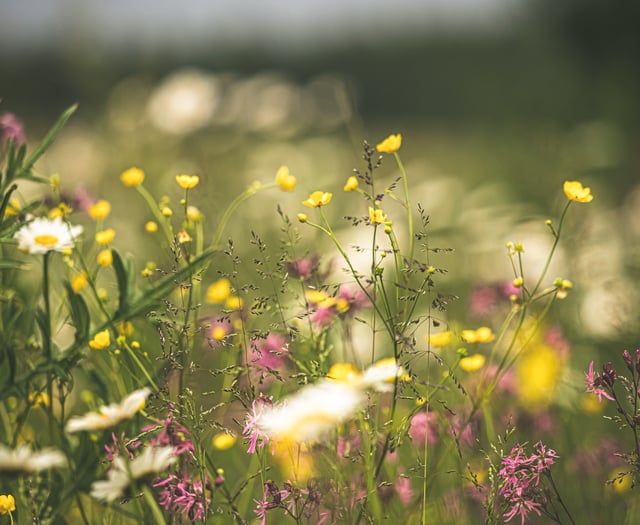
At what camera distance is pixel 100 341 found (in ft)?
2.04

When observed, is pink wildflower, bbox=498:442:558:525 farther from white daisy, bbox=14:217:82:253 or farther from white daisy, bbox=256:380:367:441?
white daisy, bbox=14:217:82:253

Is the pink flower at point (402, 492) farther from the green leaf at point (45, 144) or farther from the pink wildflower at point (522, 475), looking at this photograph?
the green leaf at point (45, 144)

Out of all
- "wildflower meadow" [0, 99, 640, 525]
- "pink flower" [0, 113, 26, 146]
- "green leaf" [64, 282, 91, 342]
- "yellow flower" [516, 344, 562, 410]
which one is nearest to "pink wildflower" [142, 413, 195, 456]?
"wildflower meadow" [0, 99, 640, 525]

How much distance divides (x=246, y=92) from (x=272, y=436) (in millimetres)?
2451

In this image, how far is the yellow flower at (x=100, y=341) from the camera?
2.02 ft

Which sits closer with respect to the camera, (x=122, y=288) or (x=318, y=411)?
(x=318, y=411)

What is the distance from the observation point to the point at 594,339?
46.2 inches

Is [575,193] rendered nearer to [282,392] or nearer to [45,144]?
[282,392]

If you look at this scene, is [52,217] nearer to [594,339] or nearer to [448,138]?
[594,339]

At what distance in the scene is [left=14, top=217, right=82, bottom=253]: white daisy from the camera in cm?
56

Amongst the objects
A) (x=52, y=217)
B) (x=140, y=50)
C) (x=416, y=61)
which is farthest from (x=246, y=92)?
(x=416, y=61)

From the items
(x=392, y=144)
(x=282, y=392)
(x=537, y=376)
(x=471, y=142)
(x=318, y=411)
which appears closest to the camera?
(x=318, y=411)

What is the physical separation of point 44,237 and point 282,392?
0.29 metres

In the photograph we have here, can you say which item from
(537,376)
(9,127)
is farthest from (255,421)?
(537,376)
